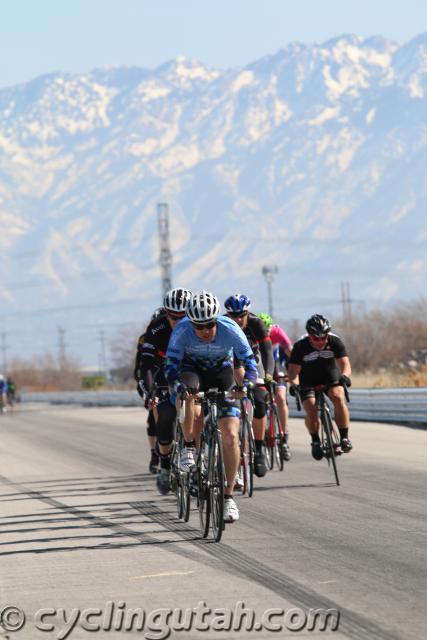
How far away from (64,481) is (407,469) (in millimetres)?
3890

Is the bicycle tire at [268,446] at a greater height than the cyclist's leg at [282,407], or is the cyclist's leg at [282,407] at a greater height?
the cyclist's leg at [282,407]

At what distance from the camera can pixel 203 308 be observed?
1141 cm

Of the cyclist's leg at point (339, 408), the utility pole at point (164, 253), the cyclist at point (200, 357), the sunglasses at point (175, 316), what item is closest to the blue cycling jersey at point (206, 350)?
the cyclist at point (200, 357)

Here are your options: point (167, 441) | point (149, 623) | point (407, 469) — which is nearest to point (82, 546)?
point (167, 441)

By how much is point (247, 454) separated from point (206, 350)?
2.01 m

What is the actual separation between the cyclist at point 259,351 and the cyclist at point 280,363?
1346 millimetres

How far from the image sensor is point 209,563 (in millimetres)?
9945

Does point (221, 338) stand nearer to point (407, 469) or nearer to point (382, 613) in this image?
point (382, 613)

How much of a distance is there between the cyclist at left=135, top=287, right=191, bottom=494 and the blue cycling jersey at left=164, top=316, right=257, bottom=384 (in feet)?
4.82

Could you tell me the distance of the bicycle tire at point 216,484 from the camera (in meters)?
10.8

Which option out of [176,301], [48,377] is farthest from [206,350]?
[48,377]

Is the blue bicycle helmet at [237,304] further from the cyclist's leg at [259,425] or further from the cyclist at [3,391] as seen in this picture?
the cyclist at [3,391]

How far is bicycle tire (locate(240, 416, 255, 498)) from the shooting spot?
1330 centimetres

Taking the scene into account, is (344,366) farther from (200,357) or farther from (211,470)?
(211,470)
